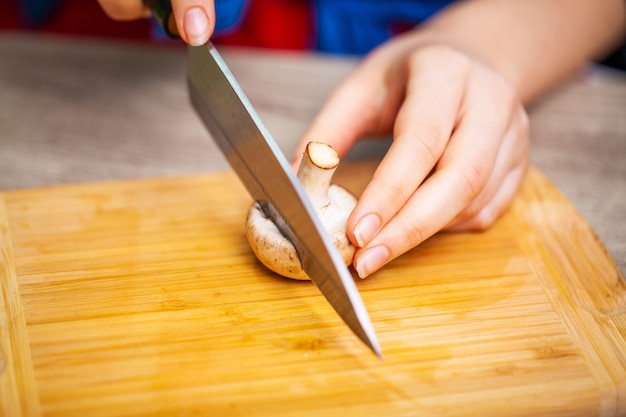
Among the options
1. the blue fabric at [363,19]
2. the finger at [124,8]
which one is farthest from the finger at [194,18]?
the blue fabric at [363,19]

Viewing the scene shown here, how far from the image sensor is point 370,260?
1.12 m

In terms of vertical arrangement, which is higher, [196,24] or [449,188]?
[196,24]

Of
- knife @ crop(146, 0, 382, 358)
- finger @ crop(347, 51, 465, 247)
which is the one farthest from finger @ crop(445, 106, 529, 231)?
knife @ crop(146, 0, 382, 358)

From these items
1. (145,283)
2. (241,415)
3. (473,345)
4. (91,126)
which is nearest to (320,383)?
(241,415)

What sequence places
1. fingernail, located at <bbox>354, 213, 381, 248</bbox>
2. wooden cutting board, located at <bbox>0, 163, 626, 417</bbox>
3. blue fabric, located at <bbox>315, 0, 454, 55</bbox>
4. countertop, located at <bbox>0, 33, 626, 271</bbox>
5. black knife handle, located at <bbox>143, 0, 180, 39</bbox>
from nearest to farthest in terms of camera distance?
wooden cutting board, located at <bbox>0, 163, 626, 417</bbox> < fingernail, located at <bbox>354, 213, 381, 248</bbox> < black knife handle, located at <bbox>143, 0, 180, 39</bbox> < countertop, located at <bbox>0, 33, 626, 271</bbox> < blue fabric, located at <bbox>315, 0, 454, 55</bbox>

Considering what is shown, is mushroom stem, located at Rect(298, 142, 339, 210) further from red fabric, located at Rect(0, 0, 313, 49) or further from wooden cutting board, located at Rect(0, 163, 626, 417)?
red fabric, located at Rect(0, 0, 313, 49)

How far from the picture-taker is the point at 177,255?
128 centimetres

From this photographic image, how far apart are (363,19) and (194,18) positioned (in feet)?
3.68

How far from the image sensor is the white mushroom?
1.14 meters

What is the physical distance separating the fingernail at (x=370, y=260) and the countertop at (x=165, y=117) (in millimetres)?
591

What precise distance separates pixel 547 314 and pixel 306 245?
483 mm

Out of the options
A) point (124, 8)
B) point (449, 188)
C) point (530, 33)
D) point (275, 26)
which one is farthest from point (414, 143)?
point (275, 26)

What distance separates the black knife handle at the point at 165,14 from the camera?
4.22ft

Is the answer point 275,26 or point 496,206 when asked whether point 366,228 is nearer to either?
point 496,206
